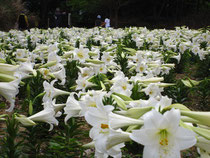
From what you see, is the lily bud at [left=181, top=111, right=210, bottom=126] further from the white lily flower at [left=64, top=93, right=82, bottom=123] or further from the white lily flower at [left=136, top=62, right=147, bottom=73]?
the white lily flower at [left=136, top=62, right=147, bottom=73]

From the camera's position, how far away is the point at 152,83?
188cm

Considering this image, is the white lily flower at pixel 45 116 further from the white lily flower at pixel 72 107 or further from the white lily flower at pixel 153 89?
the white lily flower at pixel 153 89

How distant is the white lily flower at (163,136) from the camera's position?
0.83 metres

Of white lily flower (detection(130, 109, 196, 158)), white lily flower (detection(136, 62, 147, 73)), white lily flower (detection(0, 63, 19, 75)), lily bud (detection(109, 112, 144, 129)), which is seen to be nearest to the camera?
white lily flower (detection(130, 109, 196, 158))

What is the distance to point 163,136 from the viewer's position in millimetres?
910

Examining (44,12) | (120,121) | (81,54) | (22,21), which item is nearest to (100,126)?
(120,121)

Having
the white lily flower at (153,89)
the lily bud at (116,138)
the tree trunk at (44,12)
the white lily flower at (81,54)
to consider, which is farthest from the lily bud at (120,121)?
the tree trunk at (44,12)

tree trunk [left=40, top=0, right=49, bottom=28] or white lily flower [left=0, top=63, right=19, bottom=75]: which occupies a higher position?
tree trunk [left=40, top=0, right=49, bottom=28]

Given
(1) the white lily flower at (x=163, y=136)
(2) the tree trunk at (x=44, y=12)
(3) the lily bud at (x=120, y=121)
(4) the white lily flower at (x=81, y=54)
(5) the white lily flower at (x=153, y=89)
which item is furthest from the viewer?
(2) the tree trunk at (x=44, y=12)

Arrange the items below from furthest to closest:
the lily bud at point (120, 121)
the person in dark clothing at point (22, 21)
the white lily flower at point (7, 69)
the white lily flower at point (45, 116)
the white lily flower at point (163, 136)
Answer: the person in dark clothing at point (22, 21) → the white lily flower at point (45, 116) → the white lily flower at point (7, 69) → the lily bud at point (120, 121) → the white lily flower at point (163, 136)

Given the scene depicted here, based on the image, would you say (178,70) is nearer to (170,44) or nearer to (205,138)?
(170,44)

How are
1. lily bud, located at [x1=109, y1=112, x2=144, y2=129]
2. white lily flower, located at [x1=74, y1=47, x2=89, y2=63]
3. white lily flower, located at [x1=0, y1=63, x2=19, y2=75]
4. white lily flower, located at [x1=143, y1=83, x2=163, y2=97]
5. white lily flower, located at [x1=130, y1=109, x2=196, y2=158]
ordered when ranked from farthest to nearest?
white lily flower, located at [x1=74, y1=47, x2=89, y2=63]
white lily flower, located at [x1=143, y1=83, x2=163, y2=97]
white lily flower, located at [x1=0, y1=63, x2=19, y2=75]
lily bud, located at [x1=109, y1=112, x2=144, y2=129]
white lily flower, located at [x1=130, y1=109, x2=196, y2=158]

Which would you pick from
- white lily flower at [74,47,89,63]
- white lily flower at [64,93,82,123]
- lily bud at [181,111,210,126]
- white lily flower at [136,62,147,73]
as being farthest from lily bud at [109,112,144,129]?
white lily flower at [136,62,147,73]

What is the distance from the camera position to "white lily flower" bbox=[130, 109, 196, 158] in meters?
0.83
